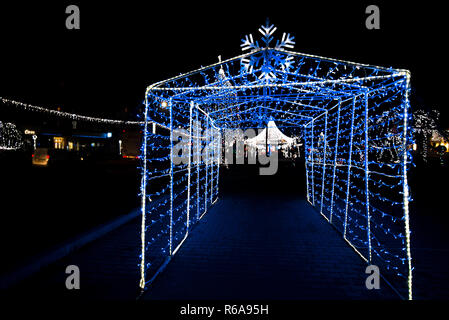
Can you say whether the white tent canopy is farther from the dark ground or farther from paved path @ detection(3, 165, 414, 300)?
paved path @ detection(3, 165, 414, 300)

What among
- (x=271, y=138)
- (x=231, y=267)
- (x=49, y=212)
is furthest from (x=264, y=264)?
(x=271, y=138)

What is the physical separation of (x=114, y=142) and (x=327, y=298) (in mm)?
33537

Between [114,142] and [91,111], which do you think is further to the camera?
[114,142]

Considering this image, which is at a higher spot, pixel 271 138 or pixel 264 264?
pixel 271 138

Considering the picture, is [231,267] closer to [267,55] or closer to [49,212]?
[267,55]

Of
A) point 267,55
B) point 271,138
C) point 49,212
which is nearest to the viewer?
point 267,55

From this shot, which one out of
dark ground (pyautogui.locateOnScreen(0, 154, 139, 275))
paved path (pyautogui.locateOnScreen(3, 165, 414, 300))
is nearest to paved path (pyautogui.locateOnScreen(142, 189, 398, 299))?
paved path (pyautogui.locateOnScreen(3, 165, 414, 300))

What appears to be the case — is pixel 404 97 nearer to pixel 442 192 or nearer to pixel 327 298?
pixel 327 298

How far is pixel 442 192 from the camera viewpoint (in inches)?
363

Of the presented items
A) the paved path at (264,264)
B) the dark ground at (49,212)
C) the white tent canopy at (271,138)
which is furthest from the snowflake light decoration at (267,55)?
the white tent canopy at (271,138)

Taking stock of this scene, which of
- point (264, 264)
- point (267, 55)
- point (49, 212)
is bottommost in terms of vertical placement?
point (264, 264)

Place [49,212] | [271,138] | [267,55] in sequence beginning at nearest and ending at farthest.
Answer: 1. [267,55]
2. [49,212]
3. [271,138]

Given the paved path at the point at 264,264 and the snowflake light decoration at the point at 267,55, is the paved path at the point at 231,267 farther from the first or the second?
the snowflake light decoration at the point at 267,55

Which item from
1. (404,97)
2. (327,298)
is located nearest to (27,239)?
(327,298)
